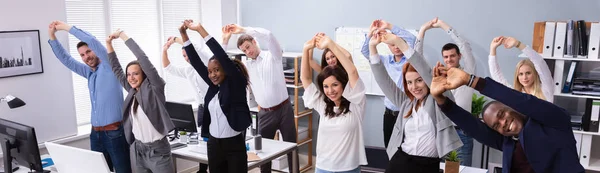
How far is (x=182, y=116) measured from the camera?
4.48 m

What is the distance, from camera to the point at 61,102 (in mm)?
4715

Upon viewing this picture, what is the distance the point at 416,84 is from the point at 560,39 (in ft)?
7.34

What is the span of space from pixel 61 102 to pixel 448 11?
3.89m

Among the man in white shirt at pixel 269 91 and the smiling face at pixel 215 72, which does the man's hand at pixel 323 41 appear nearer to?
the smiling face at pixel 215 72

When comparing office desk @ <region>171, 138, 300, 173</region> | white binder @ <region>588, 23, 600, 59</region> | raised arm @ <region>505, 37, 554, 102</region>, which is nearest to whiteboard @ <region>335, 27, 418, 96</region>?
office desk @ <region>171, 138, 300, 173</region>

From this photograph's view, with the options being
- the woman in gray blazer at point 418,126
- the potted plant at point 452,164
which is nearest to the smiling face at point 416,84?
the woman in gray blazer at point 418,126

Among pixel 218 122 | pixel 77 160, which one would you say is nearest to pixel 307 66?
pixel 218 122

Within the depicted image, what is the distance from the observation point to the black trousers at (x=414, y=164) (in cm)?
298

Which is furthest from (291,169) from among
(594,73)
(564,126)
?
(594,73)

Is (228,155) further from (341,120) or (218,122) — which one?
(341,120)

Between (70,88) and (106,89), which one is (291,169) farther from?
(70,88)

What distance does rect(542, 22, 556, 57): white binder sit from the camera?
450 cm

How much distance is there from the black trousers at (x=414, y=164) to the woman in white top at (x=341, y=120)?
22 cm

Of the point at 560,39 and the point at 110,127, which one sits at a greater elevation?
the point at 560,39
